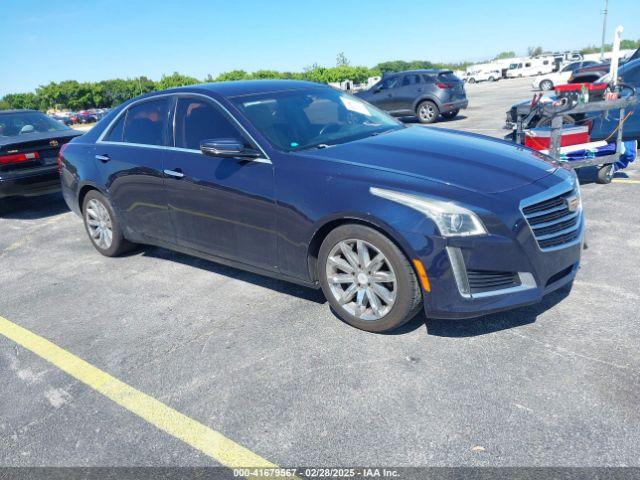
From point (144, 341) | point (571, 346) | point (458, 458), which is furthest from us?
point (144, 341)

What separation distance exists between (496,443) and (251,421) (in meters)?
1.20

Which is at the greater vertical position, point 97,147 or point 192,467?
point 97,147

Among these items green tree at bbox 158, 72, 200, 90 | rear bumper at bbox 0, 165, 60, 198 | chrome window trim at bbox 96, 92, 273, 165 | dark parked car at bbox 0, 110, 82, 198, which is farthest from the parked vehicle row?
chrome window trim at bbox 96, 92, 273, 165

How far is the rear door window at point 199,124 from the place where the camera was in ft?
13.7

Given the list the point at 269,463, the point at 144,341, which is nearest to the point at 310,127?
the point at 144,341

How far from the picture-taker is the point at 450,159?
363 centimetres

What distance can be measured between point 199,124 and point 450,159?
6.72ft

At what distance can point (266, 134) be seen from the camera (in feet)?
13.1

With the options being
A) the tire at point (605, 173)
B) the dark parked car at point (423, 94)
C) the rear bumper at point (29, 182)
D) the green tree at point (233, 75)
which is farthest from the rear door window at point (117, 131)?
the green tree at point (233, 75)

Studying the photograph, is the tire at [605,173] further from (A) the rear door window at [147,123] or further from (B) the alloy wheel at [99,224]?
(B) the alloy wheel at [99,224]

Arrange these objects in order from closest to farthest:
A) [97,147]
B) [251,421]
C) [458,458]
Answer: [458,458] < [251,421] < [97,147]

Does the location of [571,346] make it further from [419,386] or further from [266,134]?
[266,134]

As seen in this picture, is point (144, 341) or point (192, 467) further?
point (144, 341)

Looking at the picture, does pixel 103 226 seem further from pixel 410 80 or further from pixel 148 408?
pixel 410 80
